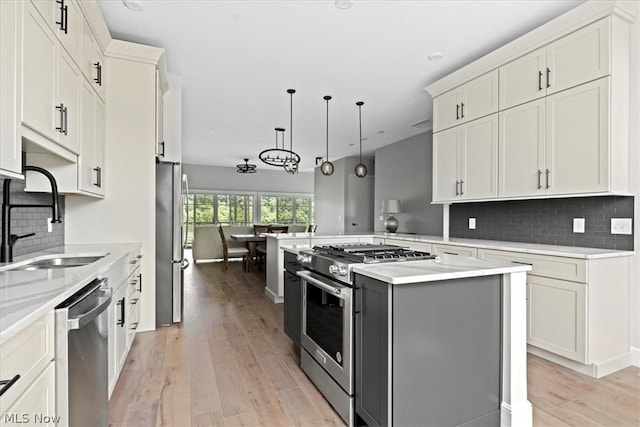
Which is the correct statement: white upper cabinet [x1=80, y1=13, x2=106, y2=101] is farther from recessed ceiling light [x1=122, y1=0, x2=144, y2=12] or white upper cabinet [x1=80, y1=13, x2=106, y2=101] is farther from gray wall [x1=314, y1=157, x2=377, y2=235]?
Answer: gray wall [x1=314, y1=157, x2=377, y2=235]

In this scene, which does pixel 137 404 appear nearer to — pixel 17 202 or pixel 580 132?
pixel 17 202

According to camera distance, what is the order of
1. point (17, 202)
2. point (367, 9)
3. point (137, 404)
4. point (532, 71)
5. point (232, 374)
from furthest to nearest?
point (532, 71) → point (367, 9) → point (232, 374) → point (17, 202) → point (137, 404)

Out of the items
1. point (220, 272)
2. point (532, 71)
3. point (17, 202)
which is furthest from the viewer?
point (220, 272)

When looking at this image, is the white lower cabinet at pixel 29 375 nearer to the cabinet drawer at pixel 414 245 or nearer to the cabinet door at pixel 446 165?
the cabinet drawer at pixel 414 245

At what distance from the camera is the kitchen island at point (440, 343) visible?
5.06ft

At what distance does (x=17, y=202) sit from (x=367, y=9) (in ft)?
9.08

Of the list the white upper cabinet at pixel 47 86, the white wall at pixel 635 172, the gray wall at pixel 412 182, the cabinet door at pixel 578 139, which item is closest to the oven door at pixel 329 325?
the white upper cabinet at pixel 47 86

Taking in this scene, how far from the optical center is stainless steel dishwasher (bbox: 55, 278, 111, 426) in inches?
48.1

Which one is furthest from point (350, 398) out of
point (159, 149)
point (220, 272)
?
point (220, 272)

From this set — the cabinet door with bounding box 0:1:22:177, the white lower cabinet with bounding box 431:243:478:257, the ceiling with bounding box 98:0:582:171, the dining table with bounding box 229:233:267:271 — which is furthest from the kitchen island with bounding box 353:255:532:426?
the dining table with bounding box 229:233:267:271

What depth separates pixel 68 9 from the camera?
2029 millimetres

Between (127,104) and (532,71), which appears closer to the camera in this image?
(532,71)

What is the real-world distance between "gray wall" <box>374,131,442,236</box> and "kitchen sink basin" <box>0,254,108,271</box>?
496cm

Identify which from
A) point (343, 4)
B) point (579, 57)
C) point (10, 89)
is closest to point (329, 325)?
point (10, 89)
